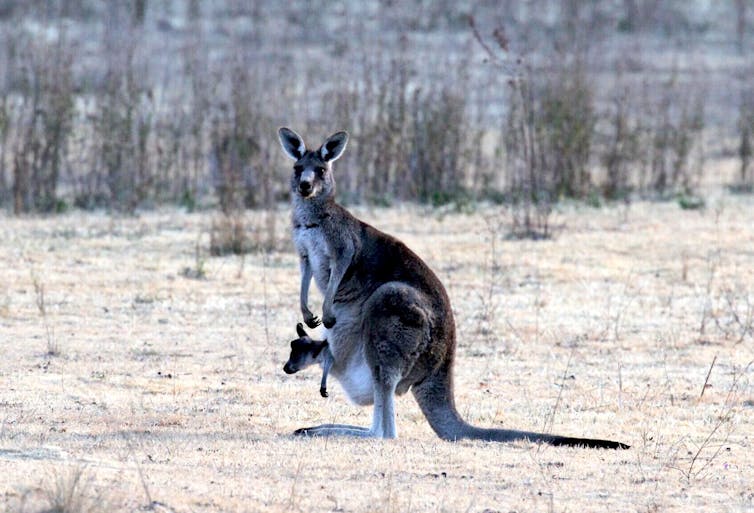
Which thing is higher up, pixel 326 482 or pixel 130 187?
pixel 326 482

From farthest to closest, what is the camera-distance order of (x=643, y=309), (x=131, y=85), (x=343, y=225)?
(x=131, y=85), (x=643, y=309), (x=343, y=225)

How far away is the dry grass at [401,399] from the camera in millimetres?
5676

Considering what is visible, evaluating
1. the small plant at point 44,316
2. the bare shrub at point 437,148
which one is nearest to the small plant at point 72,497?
the small plant at point 44,316

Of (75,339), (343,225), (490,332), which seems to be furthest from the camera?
(490,332)

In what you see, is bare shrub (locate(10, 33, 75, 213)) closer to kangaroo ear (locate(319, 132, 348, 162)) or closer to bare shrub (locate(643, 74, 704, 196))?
bare shrub (locate(643, 74, 704, 196))

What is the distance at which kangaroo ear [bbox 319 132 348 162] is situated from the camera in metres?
7.33

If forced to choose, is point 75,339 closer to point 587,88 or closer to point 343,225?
point 343,225

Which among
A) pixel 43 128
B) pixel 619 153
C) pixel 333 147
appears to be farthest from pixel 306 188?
pixel 619 153

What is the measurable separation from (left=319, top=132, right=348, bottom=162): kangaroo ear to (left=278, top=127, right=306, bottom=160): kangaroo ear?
13 centimetres

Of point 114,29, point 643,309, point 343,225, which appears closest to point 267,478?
point 343,225

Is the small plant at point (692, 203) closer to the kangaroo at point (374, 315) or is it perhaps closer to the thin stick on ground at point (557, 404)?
the thin stick on ground at point (557, 404)

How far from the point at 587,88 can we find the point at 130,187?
612 cm

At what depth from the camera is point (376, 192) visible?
17.9 meters

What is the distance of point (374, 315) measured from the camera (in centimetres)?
671
